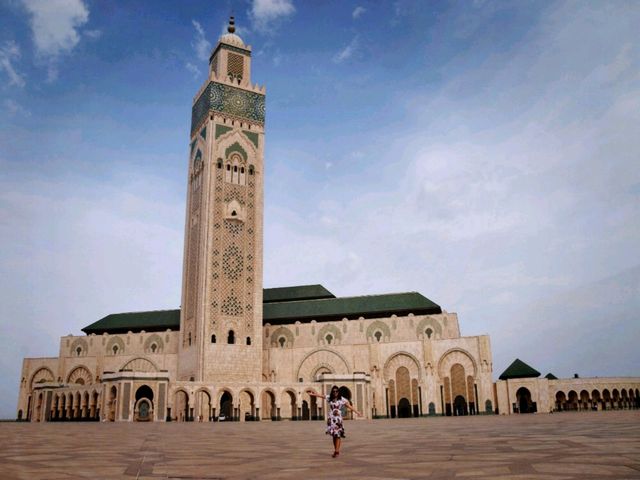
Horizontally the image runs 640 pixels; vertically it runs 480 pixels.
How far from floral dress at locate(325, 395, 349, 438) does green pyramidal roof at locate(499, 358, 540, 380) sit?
1440 inches

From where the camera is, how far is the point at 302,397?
41.5 metres

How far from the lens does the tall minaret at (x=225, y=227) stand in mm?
41750

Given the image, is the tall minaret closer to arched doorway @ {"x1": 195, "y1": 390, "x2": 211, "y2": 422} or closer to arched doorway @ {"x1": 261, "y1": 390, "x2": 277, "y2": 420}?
arched doorway @ {"x1": 195, "y1": 390, "x2": 211, "y2": 422}

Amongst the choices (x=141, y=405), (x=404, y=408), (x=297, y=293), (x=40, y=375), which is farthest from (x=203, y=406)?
(x=40, y=375)

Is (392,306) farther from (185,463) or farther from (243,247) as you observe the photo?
(185,463)

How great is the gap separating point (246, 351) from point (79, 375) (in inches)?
677

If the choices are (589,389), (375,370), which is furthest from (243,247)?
(589,389)

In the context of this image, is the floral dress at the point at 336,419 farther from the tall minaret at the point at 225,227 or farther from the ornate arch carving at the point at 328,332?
the ornate arch carving at the point at 328,332

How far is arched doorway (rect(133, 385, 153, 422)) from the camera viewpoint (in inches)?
1483

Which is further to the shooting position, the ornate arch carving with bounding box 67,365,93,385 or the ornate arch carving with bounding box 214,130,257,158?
the ornate arch carving with bounding box 67,365,93,385

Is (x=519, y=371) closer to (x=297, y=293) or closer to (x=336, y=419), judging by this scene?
(x=297, y=293)

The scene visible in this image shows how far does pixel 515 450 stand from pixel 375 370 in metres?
36.9

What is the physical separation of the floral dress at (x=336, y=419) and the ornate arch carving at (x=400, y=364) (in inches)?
1366

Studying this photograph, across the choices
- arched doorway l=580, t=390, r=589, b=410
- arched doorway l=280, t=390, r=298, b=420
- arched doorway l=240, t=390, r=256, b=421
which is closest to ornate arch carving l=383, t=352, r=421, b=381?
arched doorway l=280, t=390, r=298, b=420
